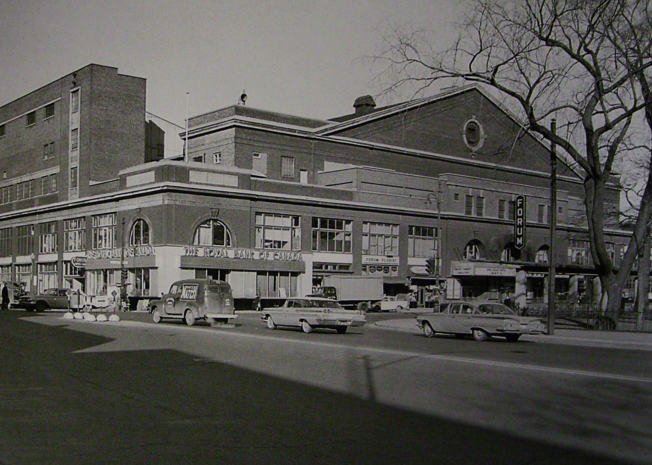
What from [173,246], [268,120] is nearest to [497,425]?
[173,246]

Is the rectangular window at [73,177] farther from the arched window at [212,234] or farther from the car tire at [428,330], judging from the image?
the car tire at [428,330]

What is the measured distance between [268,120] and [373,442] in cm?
5694

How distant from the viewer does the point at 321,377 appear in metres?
15.4

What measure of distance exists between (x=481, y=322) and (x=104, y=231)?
4281 centimetres

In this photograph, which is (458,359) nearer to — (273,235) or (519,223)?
(273,235)

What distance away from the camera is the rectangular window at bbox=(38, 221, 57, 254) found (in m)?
70.4

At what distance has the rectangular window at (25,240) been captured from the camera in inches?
2940

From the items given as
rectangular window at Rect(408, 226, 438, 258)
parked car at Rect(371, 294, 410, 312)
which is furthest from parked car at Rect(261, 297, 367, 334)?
rectangular window at Rect(408, 226, 438, 258)

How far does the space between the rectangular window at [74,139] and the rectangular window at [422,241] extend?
3246 centimetres

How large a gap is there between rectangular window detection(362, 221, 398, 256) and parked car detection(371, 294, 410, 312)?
5.08 m

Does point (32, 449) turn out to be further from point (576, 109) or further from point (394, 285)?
point (394, 285)

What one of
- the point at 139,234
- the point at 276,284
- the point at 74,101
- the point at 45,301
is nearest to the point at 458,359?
the point at 45,301

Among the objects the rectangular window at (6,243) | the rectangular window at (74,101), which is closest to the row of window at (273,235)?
the rectangular window at (6,243)

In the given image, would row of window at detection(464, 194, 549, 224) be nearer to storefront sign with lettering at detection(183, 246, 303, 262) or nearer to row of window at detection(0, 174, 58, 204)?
storefront sign with lettering at detection(183, 246, 303, 262)
